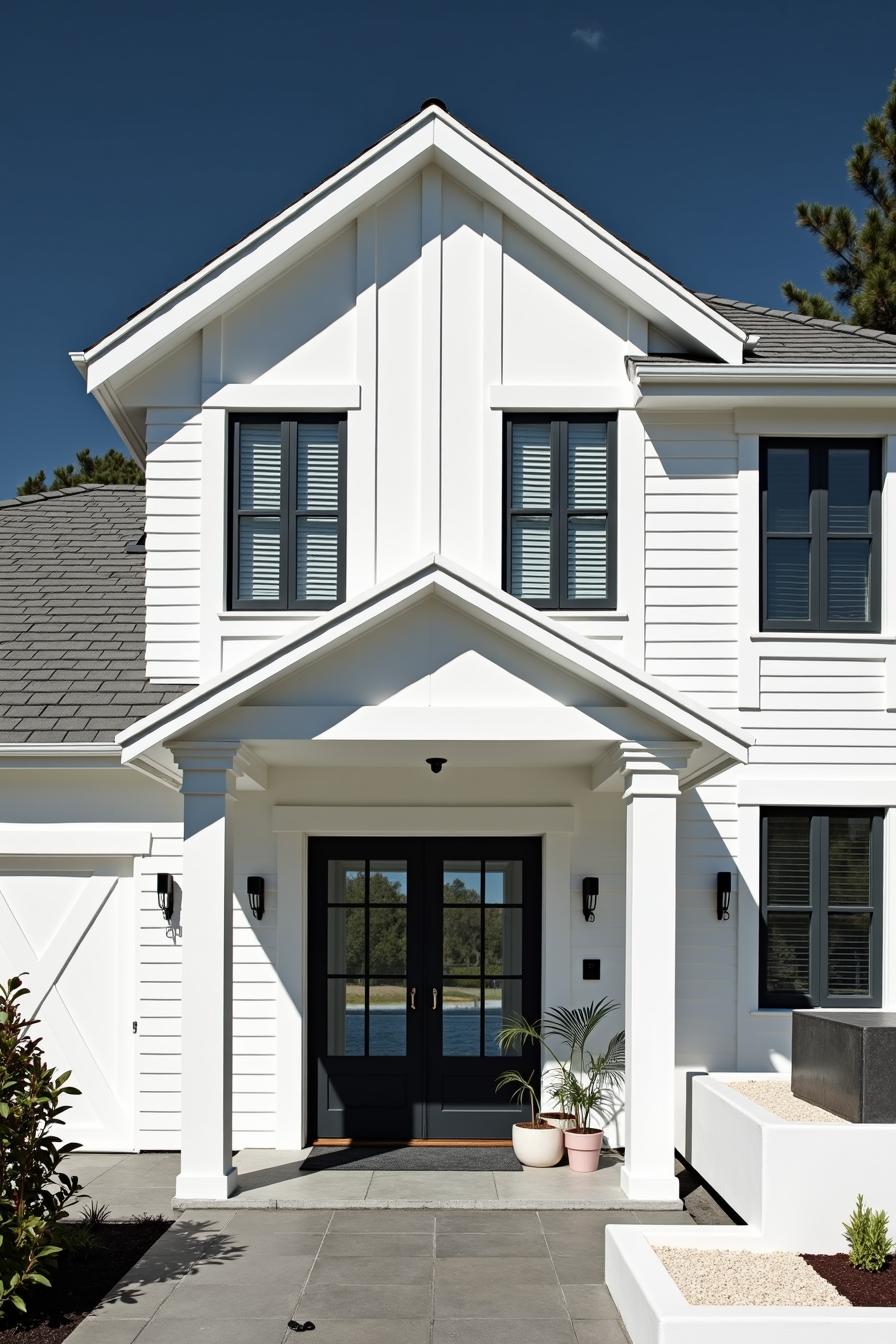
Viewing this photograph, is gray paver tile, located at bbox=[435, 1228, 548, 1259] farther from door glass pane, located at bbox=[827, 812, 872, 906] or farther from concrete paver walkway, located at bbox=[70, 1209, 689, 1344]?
door glass pane, located at bbox=[827, 812, 872, 906]

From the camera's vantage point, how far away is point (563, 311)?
10367 millimetres

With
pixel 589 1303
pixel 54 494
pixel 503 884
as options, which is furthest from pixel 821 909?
pixel 54 494

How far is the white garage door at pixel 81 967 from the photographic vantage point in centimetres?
1023

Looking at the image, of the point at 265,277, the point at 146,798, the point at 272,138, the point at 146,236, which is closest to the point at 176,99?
the point at 272,138

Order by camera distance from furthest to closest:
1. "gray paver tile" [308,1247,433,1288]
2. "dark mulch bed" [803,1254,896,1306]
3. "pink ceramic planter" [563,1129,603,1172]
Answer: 1. "pink ceramic planter" [563,1129,603,1172]
2. "gray paver tile" [308,1247,433,1288]
3. "dark mulch bed" [803,1254,896,1306]

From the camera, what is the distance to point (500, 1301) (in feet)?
22.4

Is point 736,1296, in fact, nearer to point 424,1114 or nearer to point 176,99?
point 424,1114

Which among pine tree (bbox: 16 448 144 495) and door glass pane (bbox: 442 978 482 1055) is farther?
pine tree (bbox: 16 448 144 495)

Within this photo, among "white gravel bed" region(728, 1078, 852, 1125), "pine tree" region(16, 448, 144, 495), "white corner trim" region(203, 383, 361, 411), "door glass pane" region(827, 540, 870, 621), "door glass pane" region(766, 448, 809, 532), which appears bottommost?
"white gravel bed" region(728, 1078, 852, 1125)

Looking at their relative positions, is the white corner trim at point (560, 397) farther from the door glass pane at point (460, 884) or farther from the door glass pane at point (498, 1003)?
the door glass pane at point (498, 1003)

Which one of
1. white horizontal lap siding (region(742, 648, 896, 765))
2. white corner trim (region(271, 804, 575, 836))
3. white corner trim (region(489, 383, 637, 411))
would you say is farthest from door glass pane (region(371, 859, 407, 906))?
white corner trim (region(489, 383, 637, 411))

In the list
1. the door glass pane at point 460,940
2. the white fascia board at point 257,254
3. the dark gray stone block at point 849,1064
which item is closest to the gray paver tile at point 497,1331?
the dark gray stone block at point 849,1064

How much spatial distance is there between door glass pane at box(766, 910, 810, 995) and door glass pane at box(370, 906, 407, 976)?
2.99 m

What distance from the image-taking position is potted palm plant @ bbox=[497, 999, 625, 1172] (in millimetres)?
9812
